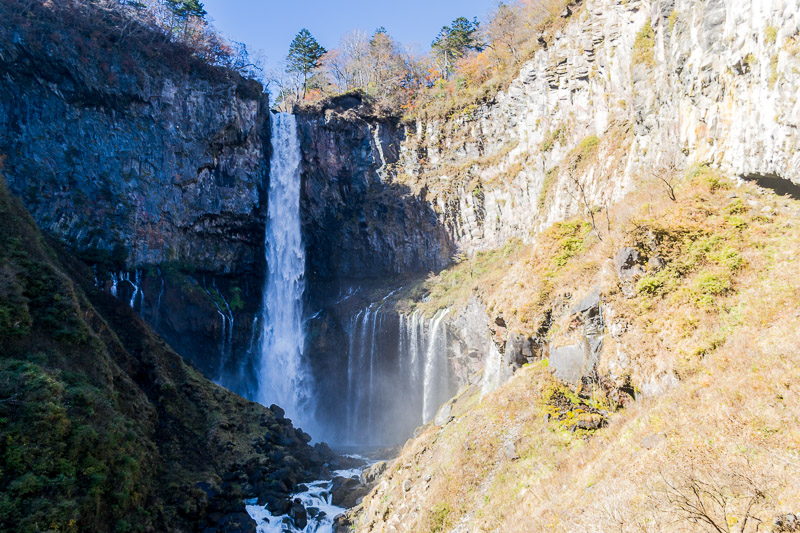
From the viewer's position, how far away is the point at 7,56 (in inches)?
1055

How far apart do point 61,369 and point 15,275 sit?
464cm

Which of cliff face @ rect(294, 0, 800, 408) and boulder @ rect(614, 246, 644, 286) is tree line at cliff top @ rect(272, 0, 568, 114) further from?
boulder @ rect(614, 246, 644, 286)

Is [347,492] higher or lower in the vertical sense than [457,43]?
lower

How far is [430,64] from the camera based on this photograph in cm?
5134

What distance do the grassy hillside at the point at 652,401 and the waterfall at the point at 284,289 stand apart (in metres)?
20.5

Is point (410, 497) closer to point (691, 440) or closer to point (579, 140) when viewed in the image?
point (691, 440)

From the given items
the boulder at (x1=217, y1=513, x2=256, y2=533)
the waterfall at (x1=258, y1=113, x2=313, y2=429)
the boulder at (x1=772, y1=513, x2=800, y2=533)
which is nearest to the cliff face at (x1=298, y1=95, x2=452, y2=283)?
the waterfall at (x1=258, y1=113, x2=313, y2=429)

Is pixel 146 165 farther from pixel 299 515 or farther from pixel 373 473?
pixel 373 473

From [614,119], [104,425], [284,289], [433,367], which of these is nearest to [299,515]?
[104,425]

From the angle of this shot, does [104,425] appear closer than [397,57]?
Yes

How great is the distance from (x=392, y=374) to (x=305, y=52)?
37069 mm

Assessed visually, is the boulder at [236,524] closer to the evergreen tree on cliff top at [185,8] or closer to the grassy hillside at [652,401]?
the grassy hillside at [652,401]

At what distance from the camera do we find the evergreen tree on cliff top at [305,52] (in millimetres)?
48312

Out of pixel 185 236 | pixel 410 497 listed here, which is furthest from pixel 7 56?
pixel 410 497
